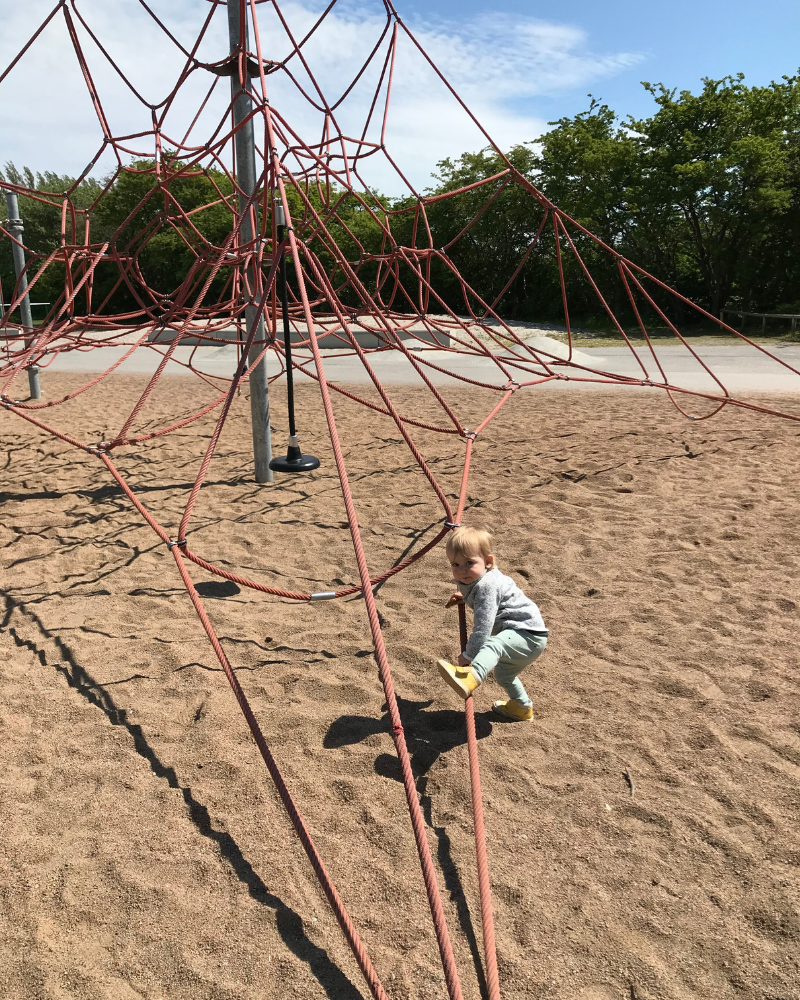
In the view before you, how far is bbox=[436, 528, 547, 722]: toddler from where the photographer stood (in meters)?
2.09

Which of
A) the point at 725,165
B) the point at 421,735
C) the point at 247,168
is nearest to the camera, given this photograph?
the point at 421,735

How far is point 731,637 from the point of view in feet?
8.97

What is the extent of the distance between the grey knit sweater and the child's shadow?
31cm

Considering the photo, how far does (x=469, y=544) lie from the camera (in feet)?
6.86

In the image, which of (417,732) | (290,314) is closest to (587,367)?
(290,314)

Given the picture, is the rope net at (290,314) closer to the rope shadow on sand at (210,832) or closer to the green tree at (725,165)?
the rope shadow on sand at (210,832)

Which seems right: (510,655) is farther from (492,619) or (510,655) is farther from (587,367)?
(587,367)

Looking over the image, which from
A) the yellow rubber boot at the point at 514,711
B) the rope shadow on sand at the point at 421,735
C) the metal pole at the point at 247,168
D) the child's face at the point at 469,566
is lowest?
the rope shadow on sand at the point at 421,735

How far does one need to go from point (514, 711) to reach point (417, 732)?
33 cm

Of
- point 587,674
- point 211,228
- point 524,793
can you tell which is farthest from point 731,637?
point 211,228

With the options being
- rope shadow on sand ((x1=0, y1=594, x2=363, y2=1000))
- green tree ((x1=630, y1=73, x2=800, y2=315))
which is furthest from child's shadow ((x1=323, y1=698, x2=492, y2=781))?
green tree ((x1=630, y1=73, x2=800, y2=315))

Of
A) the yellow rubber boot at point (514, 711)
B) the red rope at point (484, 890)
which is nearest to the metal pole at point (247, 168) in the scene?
the yellow rubber boot at point (514, 711)

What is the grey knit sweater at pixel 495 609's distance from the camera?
2.11 meters

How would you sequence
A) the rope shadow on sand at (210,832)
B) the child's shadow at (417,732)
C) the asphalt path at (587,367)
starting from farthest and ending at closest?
the asphalt path at (587,367) < the child's shadow at (417,732) < the rope shadow on sand at (210,832)
